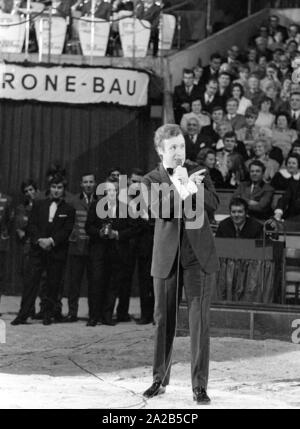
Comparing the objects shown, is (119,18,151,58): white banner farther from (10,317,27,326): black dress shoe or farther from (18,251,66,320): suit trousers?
(10,317,27,326): black dress shoe

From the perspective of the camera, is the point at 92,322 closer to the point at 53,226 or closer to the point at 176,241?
the point at 53,226

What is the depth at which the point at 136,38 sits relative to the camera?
647 inches

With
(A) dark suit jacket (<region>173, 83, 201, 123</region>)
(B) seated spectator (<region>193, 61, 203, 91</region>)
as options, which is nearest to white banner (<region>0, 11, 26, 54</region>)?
(A) dark suit jacket (<region>173, 83, 201, 123</region>)

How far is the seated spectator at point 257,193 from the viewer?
13188 millimetres

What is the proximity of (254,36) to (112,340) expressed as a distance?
9515 mm

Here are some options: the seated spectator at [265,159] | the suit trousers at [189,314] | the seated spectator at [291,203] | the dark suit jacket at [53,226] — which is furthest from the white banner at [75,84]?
the suit trousers at [189,314]

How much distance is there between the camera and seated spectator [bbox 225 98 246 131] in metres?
15.6

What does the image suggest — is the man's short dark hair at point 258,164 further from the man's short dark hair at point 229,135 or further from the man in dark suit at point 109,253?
the man in dark suit at point 109,253

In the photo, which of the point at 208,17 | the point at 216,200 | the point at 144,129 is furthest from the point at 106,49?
the point at 216,200

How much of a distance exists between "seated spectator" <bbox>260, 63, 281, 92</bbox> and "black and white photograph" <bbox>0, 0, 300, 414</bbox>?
0.03 metres

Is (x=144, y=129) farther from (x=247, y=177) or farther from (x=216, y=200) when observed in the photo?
(x=216, y=200)
